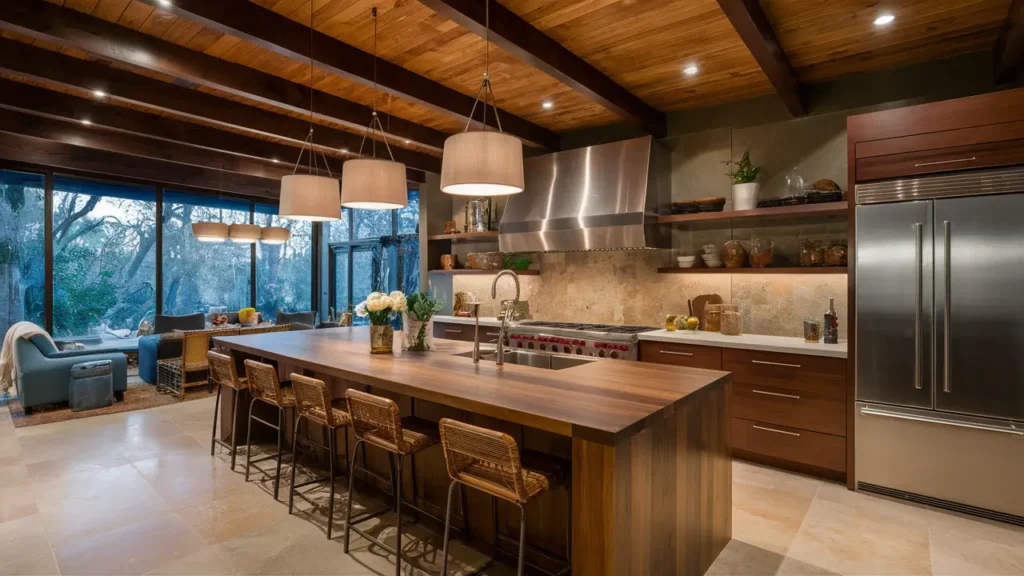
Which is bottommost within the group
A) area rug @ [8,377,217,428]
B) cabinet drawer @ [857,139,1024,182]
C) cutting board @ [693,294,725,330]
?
area rug @ [8,377,217,428]

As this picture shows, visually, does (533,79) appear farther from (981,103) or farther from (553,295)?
(981,103)

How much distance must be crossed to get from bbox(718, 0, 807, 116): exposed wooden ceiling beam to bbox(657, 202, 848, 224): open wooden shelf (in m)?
0.82

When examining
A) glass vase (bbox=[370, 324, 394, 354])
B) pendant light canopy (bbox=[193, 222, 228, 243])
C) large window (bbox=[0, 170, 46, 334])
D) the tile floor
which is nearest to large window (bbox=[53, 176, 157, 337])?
large window (bbox=[0, 170, 46, 334])

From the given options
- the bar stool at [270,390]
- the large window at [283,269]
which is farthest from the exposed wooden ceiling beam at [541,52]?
the large window at [283,269]

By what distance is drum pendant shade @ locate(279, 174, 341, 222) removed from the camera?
3.37m

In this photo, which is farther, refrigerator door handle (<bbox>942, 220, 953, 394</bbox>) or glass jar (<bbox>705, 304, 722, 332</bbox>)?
glass jar (<bbox>705, 304, 722, 332</bbox>)

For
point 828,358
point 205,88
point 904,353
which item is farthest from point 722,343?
point 205,88

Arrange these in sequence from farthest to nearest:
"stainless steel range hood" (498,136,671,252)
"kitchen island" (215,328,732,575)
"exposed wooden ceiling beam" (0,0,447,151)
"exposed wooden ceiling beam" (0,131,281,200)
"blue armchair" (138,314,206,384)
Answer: "blue armchair" (138,314,206,384), "exposed wooden ceiling beam" (0,131,281,200), "stainless steel range hood" (498,136,671,252), "exposed wooden ceiling beam" (0,0,447,151), "kitchen island" (215,328,732,575)

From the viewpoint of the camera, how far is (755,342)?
3.76m

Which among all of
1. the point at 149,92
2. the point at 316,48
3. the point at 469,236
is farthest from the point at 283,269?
the point at 316,48

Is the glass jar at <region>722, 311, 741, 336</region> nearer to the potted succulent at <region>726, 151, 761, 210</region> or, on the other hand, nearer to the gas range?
the gas range

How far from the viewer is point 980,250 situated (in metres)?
2.91

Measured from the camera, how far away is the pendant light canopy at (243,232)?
7.02 m

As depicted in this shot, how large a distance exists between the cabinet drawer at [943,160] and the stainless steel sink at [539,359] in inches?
85.8
